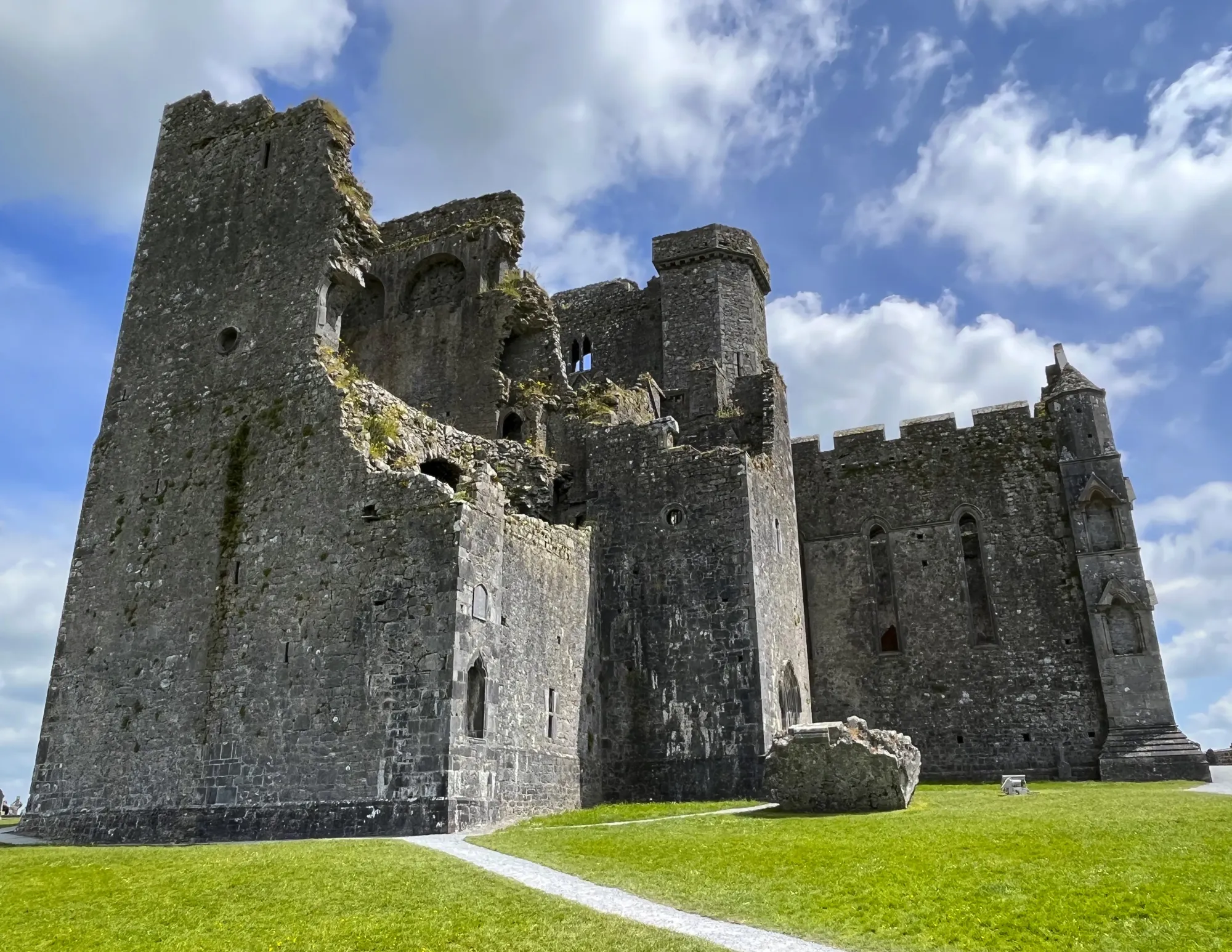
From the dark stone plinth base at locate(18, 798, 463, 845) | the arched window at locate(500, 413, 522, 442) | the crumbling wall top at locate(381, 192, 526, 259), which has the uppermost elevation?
the crumbling wall top at locate(381, 192, 526, 259)

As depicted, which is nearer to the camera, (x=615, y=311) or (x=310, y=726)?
(x=310, y=726)

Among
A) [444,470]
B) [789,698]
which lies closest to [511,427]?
[444,470]

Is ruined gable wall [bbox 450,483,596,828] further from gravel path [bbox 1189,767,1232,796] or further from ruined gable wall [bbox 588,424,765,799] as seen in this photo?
gravel path [bbox 1189,767,1232,796]

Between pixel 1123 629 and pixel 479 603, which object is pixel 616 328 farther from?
pixel 479 603

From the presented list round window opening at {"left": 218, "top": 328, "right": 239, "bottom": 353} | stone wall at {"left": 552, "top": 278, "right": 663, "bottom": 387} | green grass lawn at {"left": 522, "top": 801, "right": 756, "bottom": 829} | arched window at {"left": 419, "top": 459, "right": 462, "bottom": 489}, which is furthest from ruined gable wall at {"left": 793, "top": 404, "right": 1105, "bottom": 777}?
round window opening at {"left": 218, "top": 328, "right": 239, "bottom": 353}

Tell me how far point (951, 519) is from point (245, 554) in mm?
19895

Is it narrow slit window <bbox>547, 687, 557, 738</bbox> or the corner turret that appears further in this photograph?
the corner turret

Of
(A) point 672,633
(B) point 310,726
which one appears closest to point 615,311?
(A) point 672,633

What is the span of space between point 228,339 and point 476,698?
10.8m

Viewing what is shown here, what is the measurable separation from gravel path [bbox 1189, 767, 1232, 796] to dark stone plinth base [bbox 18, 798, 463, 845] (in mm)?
14063

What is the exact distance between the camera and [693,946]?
8195 mm

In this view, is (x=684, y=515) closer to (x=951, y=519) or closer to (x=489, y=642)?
(x=489, y=642)

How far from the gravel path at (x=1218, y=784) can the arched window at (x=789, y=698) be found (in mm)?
8097

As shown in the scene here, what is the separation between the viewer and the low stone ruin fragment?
52.4ft
